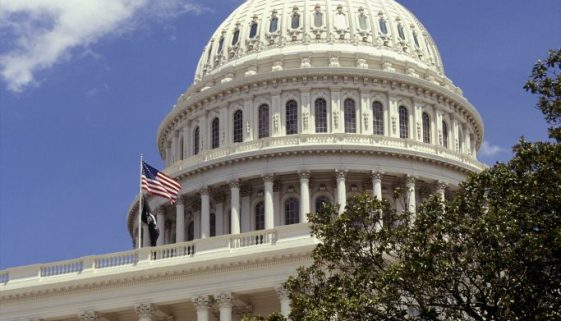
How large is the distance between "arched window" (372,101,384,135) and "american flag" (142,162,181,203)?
19.7 metres

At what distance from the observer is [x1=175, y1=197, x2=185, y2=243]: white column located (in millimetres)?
92181

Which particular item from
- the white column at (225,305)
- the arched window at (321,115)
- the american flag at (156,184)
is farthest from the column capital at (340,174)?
the white column at (225,305)

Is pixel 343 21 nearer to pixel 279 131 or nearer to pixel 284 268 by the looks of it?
pixel 279 131

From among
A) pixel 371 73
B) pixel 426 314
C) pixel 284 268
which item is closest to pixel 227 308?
pixel 284 268

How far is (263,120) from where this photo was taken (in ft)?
305

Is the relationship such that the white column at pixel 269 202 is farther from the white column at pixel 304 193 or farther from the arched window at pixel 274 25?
the arched window at pixel 274 25

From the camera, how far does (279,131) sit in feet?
300

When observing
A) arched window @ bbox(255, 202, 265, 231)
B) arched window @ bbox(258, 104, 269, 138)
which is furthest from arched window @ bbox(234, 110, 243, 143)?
arched window @ bbox(255, 202, 265, 231)

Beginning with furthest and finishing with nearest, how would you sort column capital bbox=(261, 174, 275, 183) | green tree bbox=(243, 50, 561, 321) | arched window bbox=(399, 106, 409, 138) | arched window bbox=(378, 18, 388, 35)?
arched window bbox=(378, 18, 388, 35) → arched window bbox=(399, 106, 409, 138) → column capital bbox=(261, 174, 275, 183) → green tree bbox=(243, 50, 561, 321)

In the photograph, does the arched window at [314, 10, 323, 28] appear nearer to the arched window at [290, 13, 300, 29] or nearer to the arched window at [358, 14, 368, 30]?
the arched window at [290, 13, 300, 29]

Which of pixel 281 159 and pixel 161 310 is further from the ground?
pixel 281 159

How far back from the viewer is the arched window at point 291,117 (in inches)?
3610

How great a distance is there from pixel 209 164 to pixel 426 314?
175 feet

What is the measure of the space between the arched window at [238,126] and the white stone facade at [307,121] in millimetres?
75
